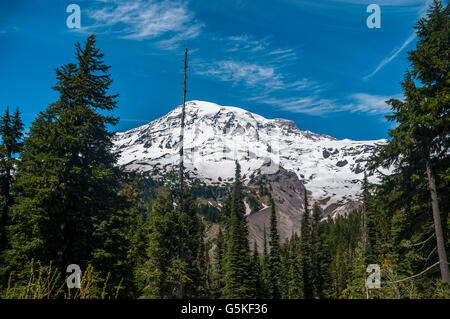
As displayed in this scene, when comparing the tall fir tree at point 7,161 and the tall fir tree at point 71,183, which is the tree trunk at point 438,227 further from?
the tall fir tree at point 7,161

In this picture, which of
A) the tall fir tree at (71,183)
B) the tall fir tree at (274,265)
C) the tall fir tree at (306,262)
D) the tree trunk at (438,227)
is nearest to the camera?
the tree trunk at (438,227)

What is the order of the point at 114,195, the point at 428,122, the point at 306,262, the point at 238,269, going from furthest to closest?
the point at 306,262, the point at 238,269, the point at 114,195, the point at 428,122

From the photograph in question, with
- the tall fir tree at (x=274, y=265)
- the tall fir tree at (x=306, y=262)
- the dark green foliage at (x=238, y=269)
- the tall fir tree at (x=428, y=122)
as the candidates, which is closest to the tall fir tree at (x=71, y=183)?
the tall fir tree at (x=428, y=122)

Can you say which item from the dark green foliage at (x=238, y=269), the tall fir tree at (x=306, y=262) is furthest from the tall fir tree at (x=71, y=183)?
the tall fir tree at (x=306, y=262)

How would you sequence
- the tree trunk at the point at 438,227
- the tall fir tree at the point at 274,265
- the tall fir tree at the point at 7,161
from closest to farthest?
the tree trunk at the point at 438,227
the tall fir tree at the point at 7,161
the tall fir tree at the point at 274,265

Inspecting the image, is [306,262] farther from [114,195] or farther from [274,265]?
[114,195]

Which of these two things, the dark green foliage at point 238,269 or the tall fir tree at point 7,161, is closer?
the tall fir tree at point 7,161

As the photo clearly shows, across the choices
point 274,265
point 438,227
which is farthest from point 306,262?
point 438,227

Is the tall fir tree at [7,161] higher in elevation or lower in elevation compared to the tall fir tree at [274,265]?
higher

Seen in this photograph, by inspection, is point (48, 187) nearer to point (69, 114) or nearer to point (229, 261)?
point (69, 114)

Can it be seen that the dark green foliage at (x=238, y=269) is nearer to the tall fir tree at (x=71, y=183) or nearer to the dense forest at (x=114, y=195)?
the dense forest at (x=114, y=195)
